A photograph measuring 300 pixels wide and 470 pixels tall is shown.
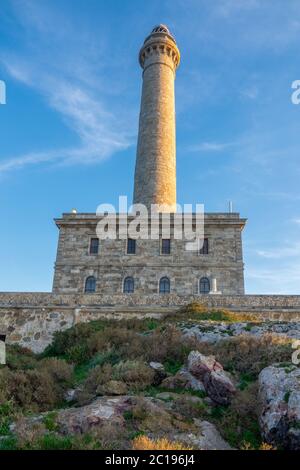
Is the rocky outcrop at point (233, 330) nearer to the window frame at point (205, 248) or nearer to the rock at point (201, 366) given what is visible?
the rock at point (201, 366)

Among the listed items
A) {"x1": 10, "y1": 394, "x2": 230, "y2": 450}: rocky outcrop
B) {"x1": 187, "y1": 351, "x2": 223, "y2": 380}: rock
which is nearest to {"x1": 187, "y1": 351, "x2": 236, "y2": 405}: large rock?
{"x1": 187, "y1": 351, "x2": 223, "y2": 380}: rock

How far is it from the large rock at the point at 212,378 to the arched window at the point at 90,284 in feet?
55.5

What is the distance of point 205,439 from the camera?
6.41 meters

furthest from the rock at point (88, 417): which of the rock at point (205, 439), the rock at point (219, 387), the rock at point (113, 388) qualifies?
the rock at point (219, 387)

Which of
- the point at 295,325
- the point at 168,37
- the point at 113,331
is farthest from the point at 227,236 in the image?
the point at 168,37

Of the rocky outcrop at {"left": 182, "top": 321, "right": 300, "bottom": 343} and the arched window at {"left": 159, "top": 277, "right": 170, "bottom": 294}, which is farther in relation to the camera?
the arched window at {"left": 159, "top": 277, "right": 170, "bottom": 294}

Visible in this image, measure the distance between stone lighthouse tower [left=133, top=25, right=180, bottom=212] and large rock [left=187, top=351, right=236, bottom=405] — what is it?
62.6ft

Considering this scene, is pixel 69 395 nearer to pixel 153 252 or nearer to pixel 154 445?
pixel 154 445

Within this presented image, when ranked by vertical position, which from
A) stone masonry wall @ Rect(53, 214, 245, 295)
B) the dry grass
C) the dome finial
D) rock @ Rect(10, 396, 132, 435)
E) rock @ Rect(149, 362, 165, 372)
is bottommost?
the dry grass

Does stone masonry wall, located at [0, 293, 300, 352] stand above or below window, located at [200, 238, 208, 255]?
below

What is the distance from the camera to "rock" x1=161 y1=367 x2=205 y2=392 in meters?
8.32

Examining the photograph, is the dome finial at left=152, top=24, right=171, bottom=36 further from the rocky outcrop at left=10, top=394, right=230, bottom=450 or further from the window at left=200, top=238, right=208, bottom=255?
the rocky outcrop at left=10, top=394, right=230, bottom=450

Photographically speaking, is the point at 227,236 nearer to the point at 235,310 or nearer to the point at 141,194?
the point at 141,194

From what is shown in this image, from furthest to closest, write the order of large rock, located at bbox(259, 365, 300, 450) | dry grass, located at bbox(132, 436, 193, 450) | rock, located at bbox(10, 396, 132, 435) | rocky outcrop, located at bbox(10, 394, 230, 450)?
rock, located at bbox(10, 396, 132, 435), rocky outcrop, located at bbox(10, 394, 230, 450), large rock, located at bbox(259, 365, 300, 450), dry grass, located at bbox(132, 436, 193, 450)
